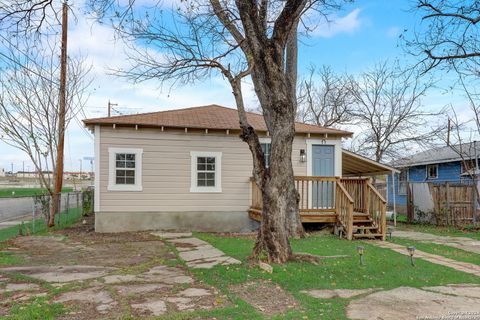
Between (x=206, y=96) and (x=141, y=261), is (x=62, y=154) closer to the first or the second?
(x=206, y=96)

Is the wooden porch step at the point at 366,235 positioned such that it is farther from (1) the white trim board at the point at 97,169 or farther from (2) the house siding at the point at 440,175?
(2) the house siding at the point at 440,175

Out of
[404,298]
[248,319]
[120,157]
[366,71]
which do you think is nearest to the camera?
[248,319]

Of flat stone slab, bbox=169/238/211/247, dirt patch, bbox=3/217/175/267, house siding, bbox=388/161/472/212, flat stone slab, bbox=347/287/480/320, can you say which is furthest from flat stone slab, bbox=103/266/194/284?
Result: house siding, bbox=388/161/472/212

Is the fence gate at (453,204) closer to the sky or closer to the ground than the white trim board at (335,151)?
closer to the ground

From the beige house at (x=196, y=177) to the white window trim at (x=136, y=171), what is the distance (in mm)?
27

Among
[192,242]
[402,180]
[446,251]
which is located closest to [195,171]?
[192,242]

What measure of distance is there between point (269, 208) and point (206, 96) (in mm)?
12441

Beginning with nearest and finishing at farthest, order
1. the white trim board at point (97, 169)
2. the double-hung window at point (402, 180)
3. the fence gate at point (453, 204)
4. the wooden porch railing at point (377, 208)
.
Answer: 1. the wooden porch railing at point (377, 208)
2. the white trim board at point (97, 169)
3. the fence gate at point (453, 204)
4. the double-hung window at point (402, 180)

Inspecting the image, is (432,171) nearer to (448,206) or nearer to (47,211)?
(448,206)

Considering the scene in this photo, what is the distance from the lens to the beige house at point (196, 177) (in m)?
11.4

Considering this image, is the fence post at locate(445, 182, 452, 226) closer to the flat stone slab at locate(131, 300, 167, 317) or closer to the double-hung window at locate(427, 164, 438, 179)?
the double-hung window at locate(427, 164, 438, 179)

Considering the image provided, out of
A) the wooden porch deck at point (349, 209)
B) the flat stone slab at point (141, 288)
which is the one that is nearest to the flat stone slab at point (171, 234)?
the wooden porch deck at point (349, 209)

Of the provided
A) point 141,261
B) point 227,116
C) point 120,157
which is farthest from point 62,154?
point 141,261

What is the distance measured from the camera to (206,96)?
719 inches
